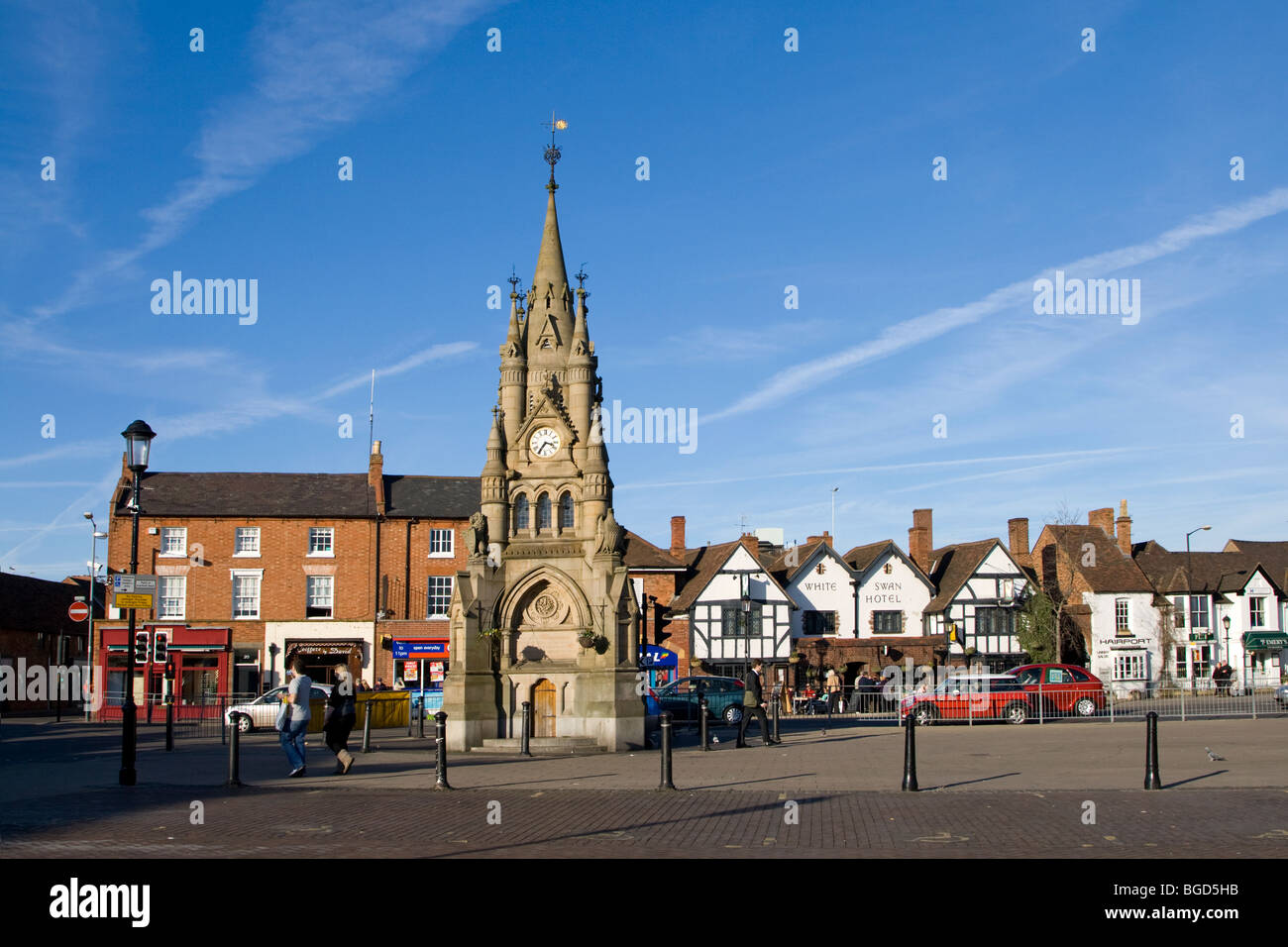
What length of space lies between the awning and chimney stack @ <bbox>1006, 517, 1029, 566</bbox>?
12792 mm

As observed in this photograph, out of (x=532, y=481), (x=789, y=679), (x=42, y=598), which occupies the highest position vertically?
(x=532, y=481)

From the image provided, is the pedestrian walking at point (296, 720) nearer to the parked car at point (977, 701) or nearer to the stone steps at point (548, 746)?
the stone steps at point (548, 746)

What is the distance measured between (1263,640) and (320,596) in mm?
49252

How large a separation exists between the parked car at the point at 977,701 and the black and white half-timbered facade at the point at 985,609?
24033mm

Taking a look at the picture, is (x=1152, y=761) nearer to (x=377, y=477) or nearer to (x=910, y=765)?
(x=910, y=765)

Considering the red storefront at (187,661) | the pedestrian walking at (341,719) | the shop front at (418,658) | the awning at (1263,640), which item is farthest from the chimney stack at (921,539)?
the pedestrian walking at (341,719)

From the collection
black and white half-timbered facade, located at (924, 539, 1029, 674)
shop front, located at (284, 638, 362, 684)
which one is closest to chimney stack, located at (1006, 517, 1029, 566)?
black and white half-timbered facade, located at (924, 539, 1029, 674)

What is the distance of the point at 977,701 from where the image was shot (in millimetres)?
33000

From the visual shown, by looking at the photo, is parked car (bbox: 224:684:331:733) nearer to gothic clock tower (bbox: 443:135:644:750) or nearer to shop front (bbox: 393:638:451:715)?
gothic clock tower (bbox: 443:135:644:750)

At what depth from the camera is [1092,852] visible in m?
10.7

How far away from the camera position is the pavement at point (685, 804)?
11523mm
